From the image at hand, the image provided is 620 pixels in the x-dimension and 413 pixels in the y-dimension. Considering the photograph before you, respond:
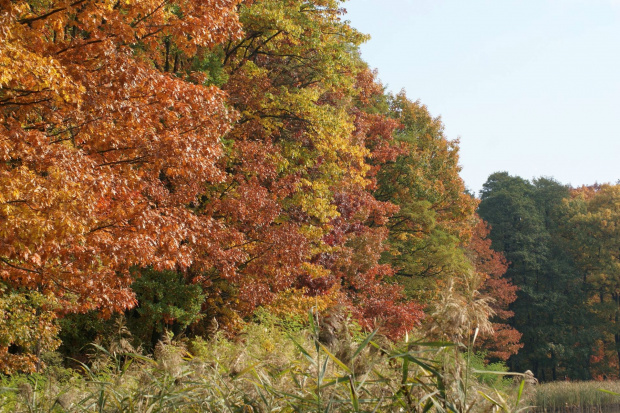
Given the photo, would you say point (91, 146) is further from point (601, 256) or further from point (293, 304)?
point (601, 256)

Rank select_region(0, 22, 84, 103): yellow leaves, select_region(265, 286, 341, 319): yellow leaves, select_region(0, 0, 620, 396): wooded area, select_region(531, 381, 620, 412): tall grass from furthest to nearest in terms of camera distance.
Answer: select_region(531, 381, 620, 412): tall grass → select_region(265, 286, 341, 319): yellow leaves → select_region(0, 0, 620, 396): wooded area → select_region(0, 22, 84, 103): yellow leaves

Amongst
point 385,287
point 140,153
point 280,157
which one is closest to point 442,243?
point 385,287

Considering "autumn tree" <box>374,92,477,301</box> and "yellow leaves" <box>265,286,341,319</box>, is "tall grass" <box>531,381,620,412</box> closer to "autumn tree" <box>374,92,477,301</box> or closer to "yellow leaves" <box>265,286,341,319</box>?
"autumn tree" <box>374,92,477,301</box>

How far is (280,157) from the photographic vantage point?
1579cm

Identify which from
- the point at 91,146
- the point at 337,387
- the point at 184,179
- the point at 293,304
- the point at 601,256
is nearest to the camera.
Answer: the point at 337,387

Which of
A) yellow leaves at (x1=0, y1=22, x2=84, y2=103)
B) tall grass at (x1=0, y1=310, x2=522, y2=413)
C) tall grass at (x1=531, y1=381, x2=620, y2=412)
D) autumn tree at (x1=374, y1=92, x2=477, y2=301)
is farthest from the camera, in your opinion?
autumn tree at (x1=374, y1=92, x2=477, y2=301)

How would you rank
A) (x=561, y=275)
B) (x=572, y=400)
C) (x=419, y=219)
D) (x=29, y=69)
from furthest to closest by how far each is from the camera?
(x=561, y=275), (x=419, y=219), (x=572, y=400), (x=29, y=69)

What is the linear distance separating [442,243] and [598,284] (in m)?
20.6

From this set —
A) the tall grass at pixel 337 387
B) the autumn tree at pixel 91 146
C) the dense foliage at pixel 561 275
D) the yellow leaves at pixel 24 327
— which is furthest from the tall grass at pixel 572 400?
the tall grass at pixel 337 387

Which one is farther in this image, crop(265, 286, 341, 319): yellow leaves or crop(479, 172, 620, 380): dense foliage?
crop(479, 172, 620, 380): dense foliage

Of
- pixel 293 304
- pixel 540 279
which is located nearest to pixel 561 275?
pixel 540 279

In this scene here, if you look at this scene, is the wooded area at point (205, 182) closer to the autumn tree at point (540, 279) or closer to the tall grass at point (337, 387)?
the tall grass at point (337, 387)

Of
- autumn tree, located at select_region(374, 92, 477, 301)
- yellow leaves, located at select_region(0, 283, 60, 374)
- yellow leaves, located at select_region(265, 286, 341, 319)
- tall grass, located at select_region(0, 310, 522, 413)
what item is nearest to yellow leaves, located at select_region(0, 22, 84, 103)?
yellow leaves, located at select_region(0, 283, 60, 374)

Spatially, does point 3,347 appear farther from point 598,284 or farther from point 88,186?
point 598,284
